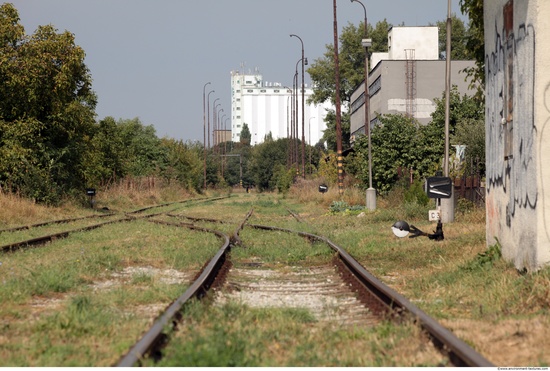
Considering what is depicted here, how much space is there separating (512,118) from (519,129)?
1.96 feet

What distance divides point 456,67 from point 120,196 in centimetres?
4095

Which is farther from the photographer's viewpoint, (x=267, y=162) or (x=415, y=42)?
(x=267, y=162)

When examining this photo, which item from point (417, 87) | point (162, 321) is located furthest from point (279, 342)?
point (417, 87)

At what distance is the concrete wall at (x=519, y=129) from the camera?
8898 millimetres

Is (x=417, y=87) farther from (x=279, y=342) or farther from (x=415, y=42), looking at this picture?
(x=279, y=342)

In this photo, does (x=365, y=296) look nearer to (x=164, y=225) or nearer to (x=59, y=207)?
(x=164, y=225)

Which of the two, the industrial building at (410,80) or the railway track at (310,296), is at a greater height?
the industrial building at (410,80)

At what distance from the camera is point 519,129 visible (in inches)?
384

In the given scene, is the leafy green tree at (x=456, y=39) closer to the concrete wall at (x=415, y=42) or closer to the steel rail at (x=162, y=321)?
the concrete wall at (x=415, y=42)

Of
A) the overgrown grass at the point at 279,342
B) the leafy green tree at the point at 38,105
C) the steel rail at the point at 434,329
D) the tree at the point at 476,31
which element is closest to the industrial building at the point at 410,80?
the leafy green tree at the point at 38,105

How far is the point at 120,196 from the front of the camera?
45.3 metres

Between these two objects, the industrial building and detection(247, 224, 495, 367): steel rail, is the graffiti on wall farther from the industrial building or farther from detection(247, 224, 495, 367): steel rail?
the industrial building

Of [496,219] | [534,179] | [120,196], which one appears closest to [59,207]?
[120,196]

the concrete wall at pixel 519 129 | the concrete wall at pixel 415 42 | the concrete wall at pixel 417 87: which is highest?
the concrete wall at pixel 415 42
